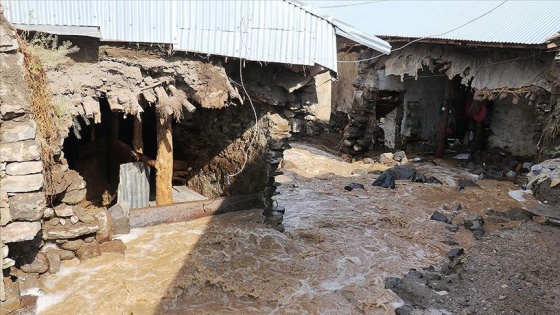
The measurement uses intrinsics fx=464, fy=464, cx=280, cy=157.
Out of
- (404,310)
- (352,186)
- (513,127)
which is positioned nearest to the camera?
(404,310)

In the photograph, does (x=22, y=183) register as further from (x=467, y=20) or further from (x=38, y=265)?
(x=467, y=20)

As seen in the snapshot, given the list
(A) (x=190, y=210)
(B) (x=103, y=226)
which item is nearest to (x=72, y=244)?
(B) (x=103, y=226)

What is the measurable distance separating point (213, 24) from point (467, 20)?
29.6ft

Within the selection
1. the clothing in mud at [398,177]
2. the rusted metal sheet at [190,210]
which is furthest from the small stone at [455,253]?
the clothing in mud at [398,177]

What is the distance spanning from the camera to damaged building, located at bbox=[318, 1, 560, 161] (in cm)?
1145

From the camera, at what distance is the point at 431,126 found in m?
16.1

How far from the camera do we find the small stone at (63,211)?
6.57 m

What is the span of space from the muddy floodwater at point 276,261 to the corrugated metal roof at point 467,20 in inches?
161

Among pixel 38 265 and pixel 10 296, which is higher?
pixel 38 265

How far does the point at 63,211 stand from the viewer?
659 cm

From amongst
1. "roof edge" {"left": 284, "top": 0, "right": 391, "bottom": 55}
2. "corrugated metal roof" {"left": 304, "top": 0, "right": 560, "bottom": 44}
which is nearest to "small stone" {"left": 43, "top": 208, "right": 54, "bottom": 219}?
"roof edge" {"left": 284, "top": 0, "right": 391, "bottom": 55}

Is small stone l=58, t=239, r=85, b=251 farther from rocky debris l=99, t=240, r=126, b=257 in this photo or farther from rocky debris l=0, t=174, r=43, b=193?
rocky debris l=0, t=174, r=43, b=193

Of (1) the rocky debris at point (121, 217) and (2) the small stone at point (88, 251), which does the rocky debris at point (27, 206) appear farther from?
(1) the rocky debris at point (121, 217)

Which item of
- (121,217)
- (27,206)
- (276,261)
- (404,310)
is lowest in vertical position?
(404,310)
